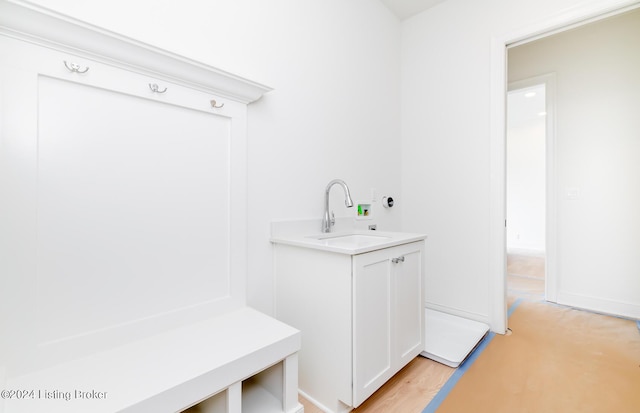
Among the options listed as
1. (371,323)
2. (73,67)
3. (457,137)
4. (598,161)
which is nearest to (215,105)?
(73,67)

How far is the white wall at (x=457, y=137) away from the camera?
219 centimetres

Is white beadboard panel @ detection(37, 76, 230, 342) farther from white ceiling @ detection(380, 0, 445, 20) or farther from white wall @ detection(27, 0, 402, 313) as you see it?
white ceiling @ detection(380, 0, 445, 20)

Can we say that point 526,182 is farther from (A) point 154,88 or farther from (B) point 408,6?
(A) point 154,88

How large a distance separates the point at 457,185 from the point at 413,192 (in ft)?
1.26

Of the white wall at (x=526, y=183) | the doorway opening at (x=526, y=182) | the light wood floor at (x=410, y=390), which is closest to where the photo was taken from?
the light wood floor at (x=410, y=390)

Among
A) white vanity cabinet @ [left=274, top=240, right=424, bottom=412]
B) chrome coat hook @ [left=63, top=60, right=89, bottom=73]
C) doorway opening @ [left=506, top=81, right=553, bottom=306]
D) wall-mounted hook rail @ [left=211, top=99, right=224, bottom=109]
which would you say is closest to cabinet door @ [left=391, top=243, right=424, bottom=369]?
white vanity cabinet @ [left=274, top=240, right=424, bottom=412]

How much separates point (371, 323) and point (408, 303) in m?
0.36

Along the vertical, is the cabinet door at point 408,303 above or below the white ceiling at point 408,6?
below

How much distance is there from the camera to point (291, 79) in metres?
1.73

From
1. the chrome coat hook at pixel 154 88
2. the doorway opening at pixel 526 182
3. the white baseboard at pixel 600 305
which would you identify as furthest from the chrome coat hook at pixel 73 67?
the doorway opening at pixel 526 182

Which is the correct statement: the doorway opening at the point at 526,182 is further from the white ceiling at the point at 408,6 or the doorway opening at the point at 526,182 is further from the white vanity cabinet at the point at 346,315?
the white vanity cabinet at the point at 346,315

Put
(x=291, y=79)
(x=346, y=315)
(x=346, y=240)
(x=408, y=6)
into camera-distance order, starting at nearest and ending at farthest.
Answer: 1. (x=346, y=315)
2. (x=291, y=79)
3. (x=346, y=240)
4. (x=408, y=6)

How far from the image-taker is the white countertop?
1.26 m

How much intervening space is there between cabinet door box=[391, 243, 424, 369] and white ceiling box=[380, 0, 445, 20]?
2106 mm
